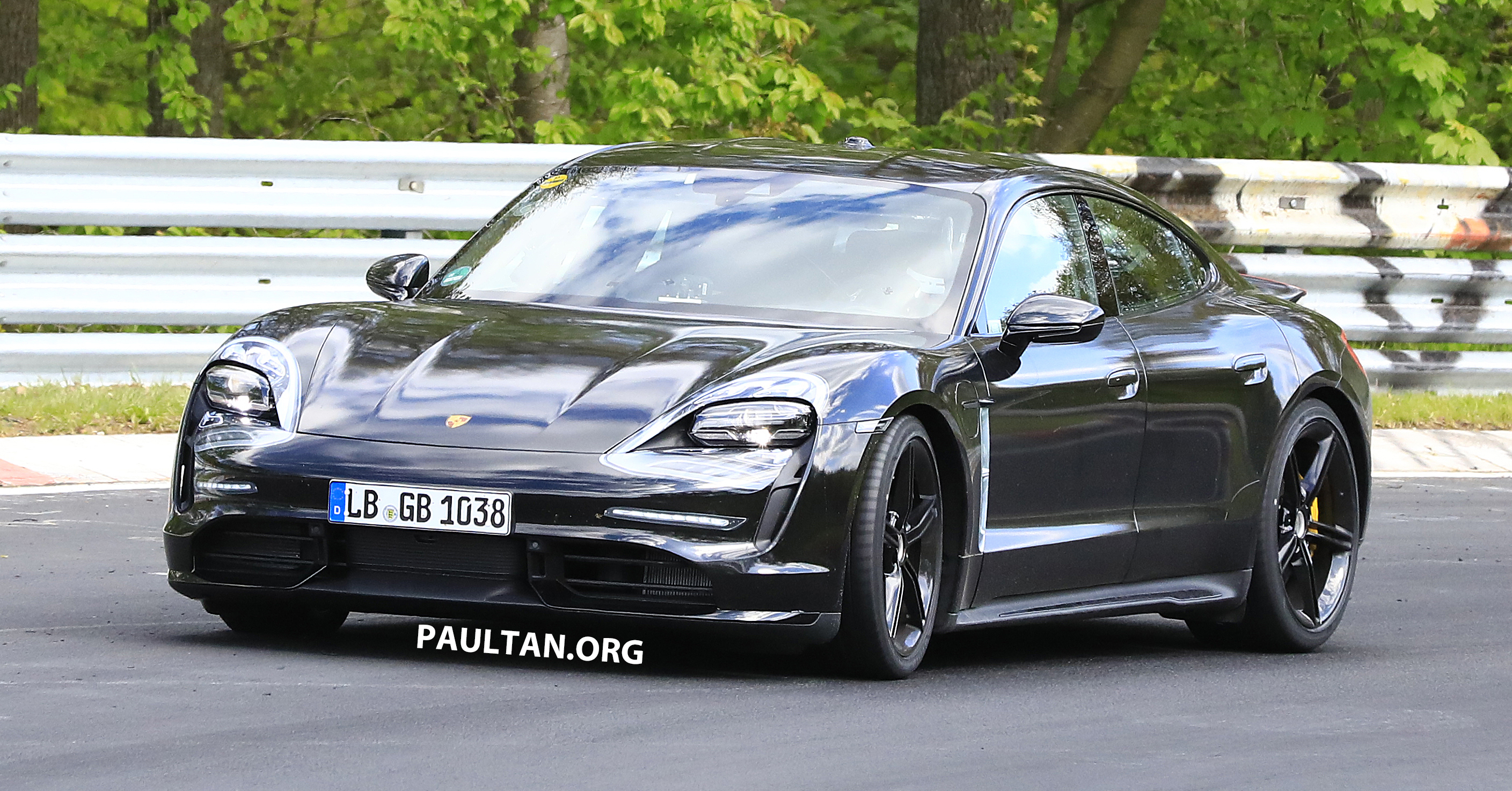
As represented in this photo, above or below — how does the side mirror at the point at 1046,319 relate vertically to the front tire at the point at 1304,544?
above

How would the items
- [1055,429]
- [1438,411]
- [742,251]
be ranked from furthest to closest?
[1438,411], [742,251], [1055,429]

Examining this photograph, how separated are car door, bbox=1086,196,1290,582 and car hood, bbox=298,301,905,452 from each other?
1255mm

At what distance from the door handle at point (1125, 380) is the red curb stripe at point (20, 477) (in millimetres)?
4480

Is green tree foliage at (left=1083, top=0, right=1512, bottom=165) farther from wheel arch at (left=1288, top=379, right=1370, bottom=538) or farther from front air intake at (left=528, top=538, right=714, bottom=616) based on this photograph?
front air intake at (left=528, top=538, right=714, bottom=616)

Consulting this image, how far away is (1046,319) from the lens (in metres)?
6.38

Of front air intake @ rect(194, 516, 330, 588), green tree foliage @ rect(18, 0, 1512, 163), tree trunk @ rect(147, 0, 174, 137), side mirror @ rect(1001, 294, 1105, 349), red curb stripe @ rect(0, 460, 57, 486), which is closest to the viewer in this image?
front air intake @ rect(194, 516, 330, 588)

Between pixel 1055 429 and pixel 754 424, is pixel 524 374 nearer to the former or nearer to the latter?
pixel 754 424

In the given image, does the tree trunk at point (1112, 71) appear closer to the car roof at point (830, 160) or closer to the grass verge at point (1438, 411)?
the grass verge at point (1438, 411)

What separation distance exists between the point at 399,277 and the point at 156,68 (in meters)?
17.5

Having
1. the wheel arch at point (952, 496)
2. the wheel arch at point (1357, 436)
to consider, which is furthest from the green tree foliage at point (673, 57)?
the wheel arch at point (952, 496)

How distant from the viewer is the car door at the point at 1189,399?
23.3 feet

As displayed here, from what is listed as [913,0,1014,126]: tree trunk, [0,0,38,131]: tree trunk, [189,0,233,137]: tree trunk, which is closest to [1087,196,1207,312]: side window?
[913,0,1014,126]: tree trunk

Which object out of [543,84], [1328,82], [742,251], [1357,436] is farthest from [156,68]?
[742,251]

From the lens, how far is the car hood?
570 cm
